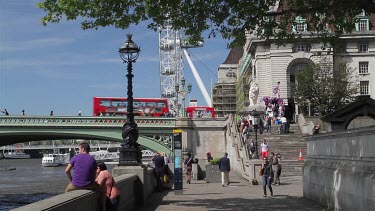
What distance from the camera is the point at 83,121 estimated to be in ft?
212

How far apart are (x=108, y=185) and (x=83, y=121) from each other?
5392cm

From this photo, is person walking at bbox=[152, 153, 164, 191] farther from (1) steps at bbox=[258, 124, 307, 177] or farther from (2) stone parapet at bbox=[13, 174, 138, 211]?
(2) stone parapet at bbox=[13, 174, 138, 211]

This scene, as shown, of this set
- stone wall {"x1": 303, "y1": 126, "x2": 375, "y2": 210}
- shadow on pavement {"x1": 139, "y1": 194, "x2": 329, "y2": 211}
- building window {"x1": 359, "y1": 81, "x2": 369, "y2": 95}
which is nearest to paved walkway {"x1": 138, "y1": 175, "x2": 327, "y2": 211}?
shadow on pavement {"x1": 139, "y1": 194, "x2": 329, "y2": 211}

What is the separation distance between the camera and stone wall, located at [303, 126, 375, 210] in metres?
12.7

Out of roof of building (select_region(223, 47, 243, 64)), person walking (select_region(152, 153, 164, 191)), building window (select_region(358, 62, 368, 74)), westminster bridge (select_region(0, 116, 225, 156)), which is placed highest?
roof of building (select_region(223, 47, 243, 64))

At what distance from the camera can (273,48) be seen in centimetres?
8150


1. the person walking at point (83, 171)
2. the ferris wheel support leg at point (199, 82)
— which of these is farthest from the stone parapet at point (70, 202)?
the ferris wheel support leg at point (199, 82)

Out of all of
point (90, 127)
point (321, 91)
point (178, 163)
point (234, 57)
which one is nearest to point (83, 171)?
point (178, 163)

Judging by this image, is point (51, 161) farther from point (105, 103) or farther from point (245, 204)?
point (245, 204)

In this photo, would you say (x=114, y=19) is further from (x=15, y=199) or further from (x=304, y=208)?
(x=15, y=199)

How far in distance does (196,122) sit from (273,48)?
21.4 meters

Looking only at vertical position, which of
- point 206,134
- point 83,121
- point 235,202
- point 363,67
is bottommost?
point 235,202

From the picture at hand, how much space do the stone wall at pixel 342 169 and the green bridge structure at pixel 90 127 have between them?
4439 cm

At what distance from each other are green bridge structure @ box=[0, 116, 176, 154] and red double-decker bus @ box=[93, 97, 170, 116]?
12.3 metres
